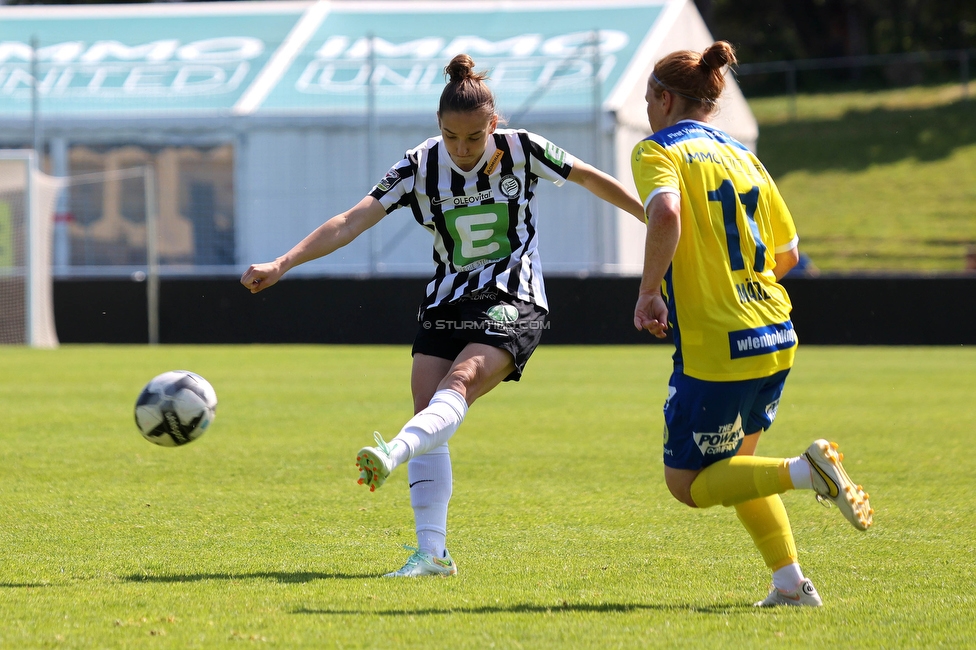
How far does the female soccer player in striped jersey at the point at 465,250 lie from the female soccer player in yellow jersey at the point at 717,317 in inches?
22.0

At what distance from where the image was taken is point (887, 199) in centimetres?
3111

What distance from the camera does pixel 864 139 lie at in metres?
34.4

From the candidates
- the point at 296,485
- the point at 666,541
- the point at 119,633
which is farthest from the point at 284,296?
the point at 119,633

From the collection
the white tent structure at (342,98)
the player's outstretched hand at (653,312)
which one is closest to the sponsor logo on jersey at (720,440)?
the player's outstretched hand at (653,312)

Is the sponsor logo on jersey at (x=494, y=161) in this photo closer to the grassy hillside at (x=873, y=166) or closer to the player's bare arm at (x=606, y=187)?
the player's bare arm at (x=606, y=187)

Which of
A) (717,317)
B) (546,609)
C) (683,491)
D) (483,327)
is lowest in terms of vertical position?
(546,609)

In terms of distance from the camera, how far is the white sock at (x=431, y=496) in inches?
175

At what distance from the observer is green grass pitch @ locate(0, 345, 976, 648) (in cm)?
362

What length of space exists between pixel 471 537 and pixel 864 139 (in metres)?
31.6

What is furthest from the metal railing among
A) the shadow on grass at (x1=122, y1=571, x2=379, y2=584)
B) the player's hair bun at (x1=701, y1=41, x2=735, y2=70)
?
the shadow on grass at (x1=122, y1=571, x2=379, y2=584)

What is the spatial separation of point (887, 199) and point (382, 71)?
52.5ft

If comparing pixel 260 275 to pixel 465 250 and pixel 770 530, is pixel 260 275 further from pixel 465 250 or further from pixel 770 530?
pixel 770 530

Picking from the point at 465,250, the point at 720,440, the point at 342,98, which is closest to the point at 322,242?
the point at 465,250

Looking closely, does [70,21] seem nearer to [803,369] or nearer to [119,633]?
[803,369]
